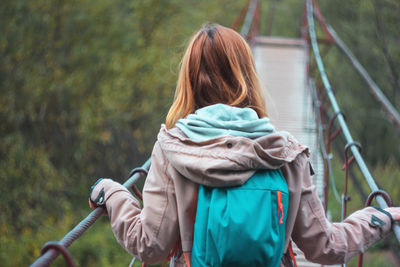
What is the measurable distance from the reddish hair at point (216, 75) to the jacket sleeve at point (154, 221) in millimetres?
187

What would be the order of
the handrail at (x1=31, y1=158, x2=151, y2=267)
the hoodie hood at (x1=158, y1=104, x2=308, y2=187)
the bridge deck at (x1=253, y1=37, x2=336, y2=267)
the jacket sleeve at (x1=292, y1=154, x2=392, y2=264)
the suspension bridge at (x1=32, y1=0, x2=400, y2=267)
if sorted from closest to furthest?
the handrail at (x1=31, y1=158, x2=151, y2=267), the hoodie hood at (x1=158, y1=104, x2=308, y2=187), the jacket sleeve at (x1=292, y1=154, x2=392, y2=264), the suspension bridge at (x1=32, y1=0, x2=400, y2=267), the bridge deck at (x1=253, y1=37, x2=336, y2=267)

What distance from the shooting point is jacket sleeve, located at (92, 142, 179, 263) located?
3.42ft

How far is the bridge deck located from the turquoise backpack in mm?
2435

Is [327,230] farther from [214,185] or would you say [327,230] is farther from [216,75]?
[216,75]

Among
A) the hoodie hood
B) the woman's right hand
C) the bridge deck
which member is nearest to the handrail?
the hoodie hood

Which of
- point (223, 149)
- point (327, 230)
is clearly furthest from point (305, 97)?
point (223, 149)

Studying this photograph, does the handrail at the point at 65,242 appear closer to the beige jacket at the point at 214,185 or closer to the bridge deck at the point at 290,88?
the beige jacket at the point at 214,185

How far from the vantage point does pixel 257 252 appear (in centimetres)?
94

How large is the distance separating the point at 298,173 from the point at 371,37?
23.6 ft

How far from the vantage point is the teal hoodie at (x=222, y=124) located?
104 centimetres

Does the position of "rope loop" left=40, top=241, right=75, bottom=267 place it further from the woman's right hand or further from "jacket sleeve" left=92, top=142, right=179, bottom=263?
the woman's right hand

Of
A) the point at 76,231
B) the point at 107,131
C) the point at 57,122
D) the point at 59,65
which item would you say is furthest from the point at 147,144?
the point at 76,231

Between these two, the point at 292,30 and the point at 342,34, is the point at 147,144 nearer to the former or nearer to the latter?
the point at 342,34

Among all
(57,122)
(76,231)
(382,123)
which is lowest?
(382,123)
